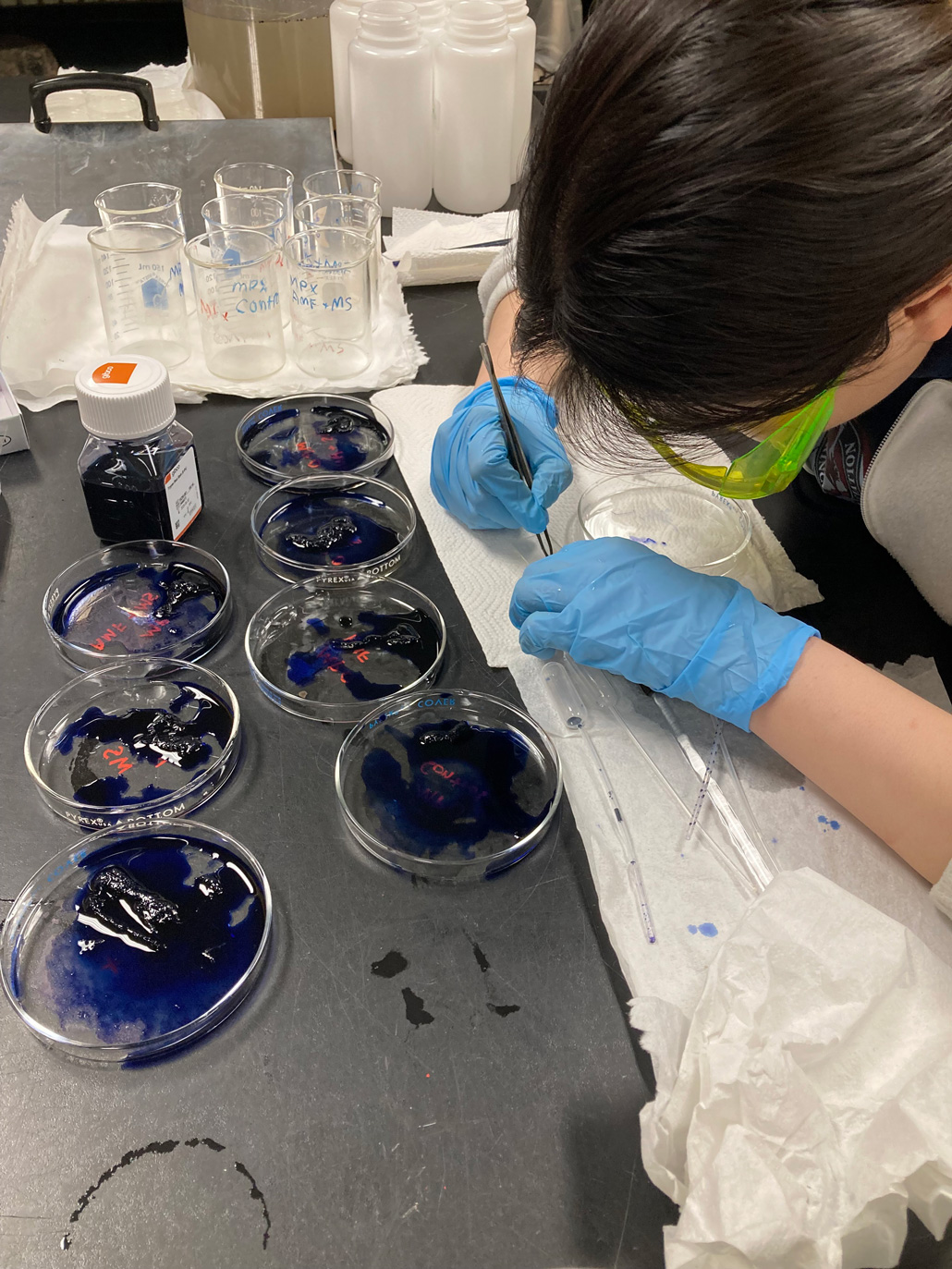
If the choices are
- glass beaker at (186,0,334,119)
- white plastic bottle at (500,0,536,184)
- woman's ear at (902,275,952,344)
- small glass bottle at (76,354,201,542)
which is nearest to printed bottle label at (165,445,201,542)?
small glass bottle at (76,354,201,542)

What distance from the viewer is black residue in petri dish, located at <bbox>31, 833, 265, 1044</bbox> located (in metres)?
0.80

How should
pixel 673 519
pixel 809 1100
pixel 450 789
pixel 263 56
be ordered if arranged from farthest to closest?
1. pixel 263 56
2. pixel 673 519
3. pixel 450 789
4. pixel 809 1100

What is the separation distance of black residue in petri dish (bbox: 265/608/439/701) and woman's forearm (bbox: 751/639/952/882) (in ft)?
1.36

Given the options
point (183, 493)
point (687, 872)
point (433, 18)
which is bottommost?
point (687, 872)

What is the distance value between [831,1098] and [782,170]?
0.72 meters

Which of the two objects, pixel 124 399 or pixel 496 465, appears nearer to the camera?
pixel 124 399

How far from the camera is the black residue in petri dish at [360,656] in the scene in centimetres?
108

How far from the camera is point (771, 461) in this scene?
47.5 inches

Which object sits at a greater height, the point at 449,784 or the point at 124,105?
the point at 124,105

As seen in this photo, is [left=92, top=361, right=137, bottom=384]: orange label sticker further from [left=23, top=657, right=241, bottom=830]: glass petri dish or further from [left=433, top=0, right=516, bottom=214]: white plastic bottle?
[left=433, top=0, right=516, bottom=214]: white plastic bottle

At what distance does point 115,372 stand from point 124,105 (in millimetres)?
1620

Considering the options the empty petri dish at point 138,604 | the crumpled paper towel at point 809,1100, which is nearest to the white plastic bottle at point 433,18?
the empty petri dish at point 138,604

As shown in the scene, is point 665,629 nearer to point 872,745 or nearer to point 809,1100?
point 872,745

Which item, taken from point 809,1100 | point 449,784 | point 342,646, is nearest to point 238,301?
point 342,646
